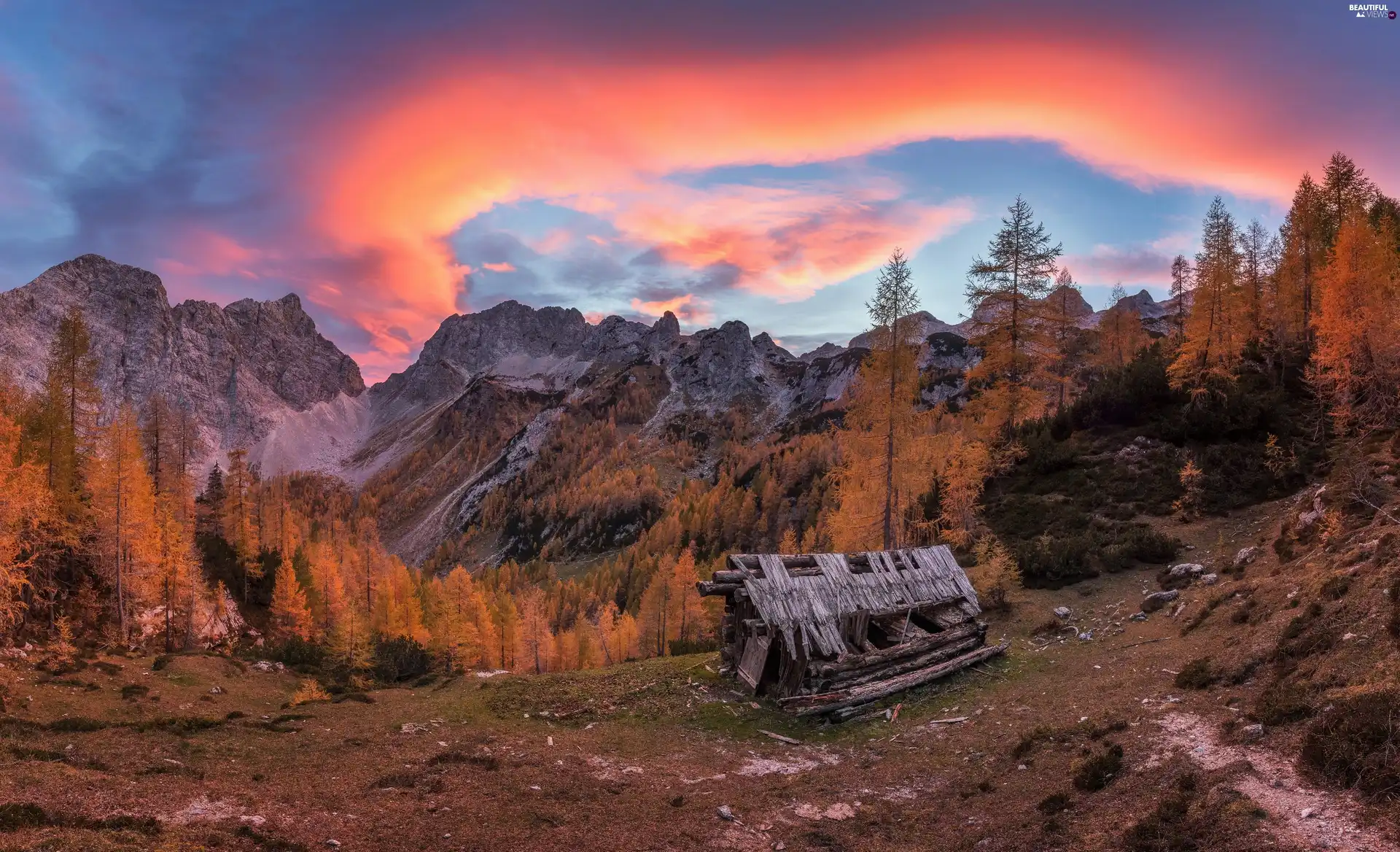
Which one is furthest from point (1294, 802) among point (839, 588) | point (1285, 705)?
point (839, 588)

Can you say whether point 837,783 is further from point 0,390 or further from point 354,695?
point 0,390

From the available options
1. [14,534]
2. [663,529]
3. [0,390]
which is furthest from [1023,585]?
[663,529]

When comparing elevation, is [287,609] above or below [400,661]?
above

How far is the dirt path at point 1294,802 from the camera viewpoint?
6.45 meters

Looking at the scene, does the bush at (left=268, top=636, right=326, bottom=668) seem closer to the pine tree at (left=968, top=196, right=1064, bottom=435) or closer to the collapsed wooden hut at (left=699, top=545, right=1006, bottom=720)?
the collapsed wooden hut at (left=699, top=545, right=1006, bottom=720)

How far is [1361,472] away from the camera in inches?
772

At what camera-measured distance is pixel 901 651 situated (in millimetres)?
20484

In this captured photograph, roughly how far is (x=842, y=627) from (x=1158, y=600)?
11.6 meters

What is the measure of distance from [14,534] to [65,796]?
74.4 feet

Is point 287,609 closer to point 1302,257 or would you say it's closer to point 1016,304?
point 1016,304

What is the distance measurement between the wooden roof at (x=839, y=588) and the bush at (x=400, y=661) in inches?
916

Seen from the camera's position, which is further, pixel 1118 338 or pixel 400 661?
pixel 1118 338

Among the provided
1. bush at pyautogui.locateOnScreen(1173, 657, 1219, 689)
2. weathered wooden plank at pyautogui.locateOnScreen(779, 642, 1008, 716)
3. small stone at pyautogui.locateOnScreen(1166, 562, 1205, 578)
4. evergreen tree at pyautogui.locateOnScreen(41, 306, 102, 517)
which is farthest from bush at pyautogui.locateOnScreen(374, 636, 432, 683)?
small stone at pyautogui.locateOnScreen(1166, 562, 1205, 578)

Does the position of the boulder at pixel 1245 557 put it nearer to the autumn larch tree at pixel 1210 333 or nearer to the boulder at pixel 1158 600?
the boulder at pixel 1158 600
